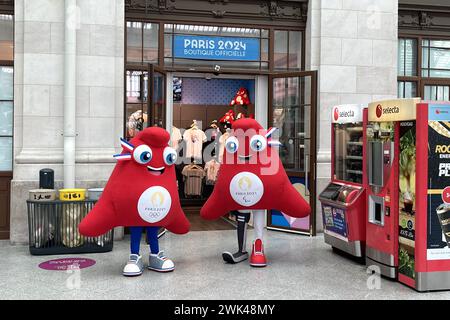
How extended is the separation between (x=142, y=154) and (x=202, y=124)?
21.9 feet

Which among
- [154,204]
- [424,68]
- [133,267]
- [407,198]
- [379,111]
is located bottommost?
[133,267]

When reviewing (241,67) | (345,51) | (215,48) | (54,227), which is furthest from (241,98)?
(54,227)

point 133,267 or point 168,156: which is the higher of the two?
point 168,156

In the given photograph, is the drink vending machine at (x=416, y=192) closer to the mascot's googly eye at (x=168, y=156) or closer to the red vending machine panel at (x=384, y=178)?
the red vending machine panel at (x=384, y=178)

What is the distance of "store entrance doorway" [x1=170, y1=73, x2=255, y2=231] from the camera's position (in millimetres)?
10703

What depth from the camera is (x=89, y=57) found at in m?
7.21

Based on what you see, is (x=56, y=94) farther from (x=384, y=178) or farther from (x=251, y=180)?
(x=384, y=178)

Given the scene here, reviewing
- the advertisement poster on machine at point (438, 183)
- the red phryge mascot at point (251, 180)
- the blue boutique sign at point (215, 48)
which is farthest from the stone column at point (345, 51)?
the advertisement poster on machine at point (438, 183)

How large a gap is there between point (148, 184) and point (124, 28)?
10.2 ft

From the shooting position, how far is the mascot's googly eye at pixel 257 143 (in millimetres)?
5832

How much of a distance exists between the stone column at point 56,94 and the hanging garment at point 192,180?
3.62 metres

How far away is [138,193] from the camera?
17.7 feet
